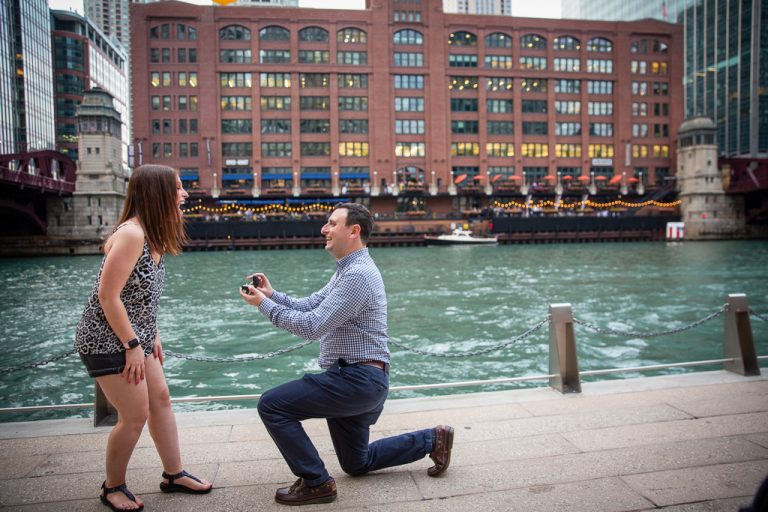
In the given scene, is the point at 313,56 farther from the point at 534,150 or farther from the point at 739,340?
the point at 739,340

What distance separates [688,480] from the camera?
4.02m

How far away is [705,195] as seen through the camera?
70188 mm

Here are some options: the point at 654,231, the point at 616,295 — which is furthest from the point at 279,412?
the point at 654,231

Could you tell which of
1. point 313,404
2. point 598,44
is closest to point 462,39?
point 598,44

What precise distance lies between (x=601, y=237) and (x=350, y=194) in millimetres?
32707

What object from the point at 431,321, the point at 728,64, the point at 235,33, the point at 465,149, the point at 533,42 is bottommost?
the point at 431,321

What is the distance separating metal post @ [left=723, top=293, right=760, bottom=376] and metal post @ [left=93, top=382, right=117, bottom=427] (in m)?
7.43

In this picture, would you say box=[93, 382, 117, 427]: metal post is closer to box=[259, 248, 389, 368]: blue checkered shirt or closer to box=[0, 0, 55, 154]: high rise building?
box=[259, 248, 389, 368]: blue checkered shirt

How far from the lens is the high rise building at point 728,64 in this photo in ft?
318

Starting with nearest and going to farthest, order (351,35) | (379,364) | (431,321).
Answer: (379,364) → (431,321) → (351,35)

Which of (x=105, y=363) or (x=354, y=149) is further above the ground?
(x=354, y=149)

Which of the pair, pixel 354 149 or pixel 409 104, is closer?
pixel 354 149

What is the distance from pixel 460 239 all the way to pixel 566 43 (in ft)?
126

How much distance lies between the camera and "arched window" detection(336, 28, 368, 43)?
73.8m
